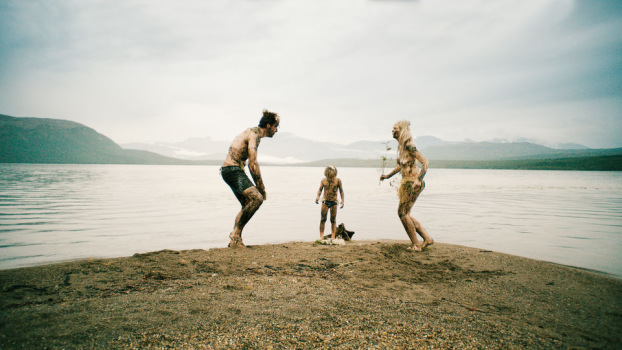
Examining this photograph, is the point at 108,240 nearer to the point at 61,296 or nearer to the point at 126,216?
the point at 126,216

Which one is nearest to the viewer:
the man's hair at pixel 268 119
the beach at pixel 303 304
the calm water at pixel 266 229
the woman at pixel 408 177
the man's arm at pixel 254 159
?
the beach at pixel 303 304

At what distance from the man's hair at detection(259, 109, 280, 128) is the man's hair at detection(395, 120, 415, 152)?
2.97m

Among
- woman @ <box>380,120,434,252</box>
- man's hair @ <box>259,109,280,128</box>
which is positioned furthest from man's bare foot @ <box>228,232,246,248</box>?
woman @ <box>380,120,434,252</box>

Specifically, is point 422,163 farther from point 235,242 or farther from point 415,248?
point 235,242

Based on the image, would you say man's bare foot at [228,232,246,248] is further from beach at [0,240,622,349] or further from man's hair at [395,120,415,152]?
man's hair at [395,120,415,152]

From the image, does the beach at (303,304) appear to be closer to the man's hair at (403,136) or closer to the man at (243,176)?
the man at (243,176)

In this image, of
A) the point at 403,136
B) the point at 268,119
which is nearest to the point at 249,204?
the point at 268,119

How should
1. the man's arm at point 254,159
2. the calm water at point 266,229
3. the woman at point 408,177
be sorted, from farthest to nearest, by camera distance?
the calm water at point 266,229 → the woman at point 408,177 → the man's arm at point 254,159

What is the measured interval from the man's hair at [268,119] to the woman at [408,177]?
293 cm

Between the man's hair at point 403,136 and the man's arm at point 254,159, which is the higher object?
the man's hair at point 403,136

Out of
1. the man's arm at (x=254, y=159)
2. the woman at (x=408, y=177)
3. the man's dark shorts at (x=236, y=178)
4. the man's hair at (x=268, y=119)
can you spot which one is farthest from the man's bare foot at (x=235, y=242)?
the woman at (x=408, y=177)

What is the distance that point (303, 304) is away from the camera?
12.8 ft

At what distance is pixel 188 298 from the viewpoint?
398cm

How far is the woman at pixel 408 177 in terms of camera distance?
282 inches
